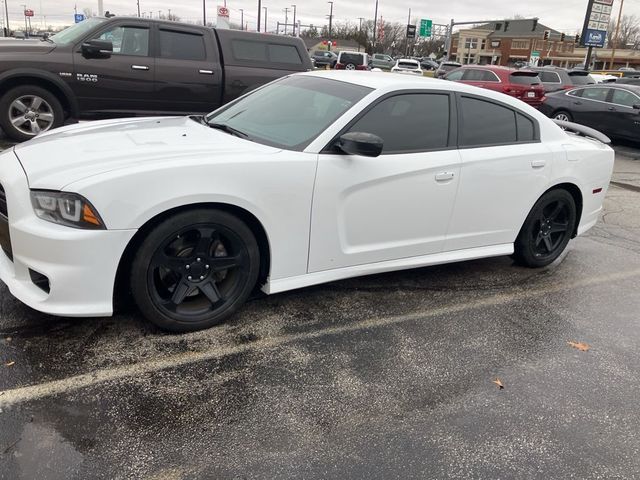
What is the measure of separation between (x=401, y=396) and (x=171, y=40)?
23.6 ft

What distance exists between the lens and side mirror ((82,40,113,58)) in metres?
7.55

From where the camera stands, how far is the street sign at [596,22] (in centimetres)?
2684

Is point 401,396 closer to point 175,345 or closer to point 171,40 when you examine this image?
point 175,345

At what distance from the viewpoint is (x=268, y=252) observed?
3373 millimetres

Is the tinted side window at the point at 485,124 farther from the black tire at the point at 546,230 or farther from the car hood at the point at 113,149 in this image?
the car hood at the point at 113,149

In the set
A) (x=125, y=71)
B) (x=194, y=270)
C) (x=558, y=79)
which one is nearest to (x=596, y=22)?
(x=558, y=79)

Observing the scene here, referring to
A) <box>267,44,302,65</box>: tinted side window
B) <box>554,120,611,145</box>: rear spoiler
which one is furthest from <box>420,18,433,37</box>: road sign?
<box>554,120,611,145</box>: rear spoiler

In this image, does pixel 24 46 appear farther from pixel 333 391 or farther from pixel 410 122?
pixel 333 391

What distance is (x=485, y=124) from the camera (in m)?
4.25

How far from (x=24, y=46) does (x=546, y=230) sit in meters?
6.99

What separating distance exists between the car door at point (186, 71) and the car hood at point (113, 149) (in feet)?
15.2

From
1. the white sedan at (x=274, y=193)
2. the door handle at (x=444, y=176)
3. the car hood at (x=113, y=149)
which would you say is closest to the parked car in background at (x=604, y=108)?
the white sedan at (x=274, y=193)

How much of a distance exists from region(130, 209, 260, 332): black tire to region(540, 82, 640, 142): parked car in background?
12.7 metres

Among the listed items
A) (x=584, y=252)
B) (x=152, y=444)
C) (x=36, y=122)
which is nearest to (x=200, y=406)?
(x=152, y=444)
